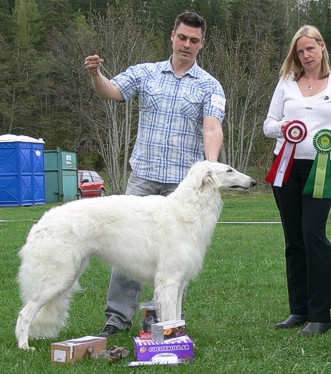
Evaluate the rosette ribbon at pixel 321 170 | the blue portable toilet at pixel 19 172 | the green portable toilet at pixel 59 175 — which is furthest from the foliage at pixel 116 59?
the rosette ribbon at pixel 321 170

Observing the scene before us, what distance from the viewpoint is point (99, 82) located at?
4969 millimetres

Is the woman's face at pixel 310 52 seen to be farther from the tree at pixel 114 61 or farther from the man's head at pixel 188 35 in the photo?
the tree at pixel 114 61

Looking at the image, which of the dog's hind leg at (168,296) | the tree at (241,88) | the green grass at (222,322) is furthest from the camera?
the tree at (241,88)

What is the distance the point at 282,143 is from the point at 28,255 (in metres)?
2.17

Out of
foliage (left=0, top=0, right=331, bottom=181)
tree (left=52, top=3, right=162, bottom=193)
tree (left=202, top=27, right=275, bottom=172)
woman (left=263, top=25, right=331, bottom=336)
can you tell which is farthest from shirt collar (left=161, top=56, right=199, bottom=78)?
tree (left=202, top=27, right=275, bottom=172)

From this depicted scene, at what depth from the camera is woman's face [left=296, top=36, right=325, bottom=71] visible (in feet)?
16.0

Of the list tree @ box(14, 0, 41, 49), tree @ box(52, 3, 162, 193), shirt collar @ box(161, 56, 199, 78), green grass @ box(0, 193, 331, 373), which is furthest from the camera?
tree @ box(14, 0, 41, 49)

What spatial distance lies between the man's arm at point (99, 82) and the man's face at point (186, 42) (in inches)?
23.3

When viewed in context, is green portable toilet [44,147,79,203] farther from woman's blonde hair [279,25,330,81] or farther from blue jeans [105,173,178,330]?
woman's blonde hair [279,25,330,81]

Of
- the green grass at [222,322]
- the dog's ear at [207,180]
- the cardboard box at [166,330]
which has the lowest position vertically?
the green grass at [222,322]

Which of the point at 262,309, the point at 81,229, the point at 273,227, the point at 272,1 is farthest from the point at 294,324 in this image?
the point at 272,1

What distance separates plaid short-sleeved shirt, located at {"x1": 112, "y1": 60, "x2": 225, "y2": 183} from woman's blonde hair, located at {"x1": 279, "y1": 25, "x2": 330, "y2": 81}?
24.1 inches

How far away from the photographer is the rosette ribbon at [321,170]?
484 centimetres

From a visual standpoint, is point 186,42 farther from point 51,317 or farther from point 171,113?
point 51,317
